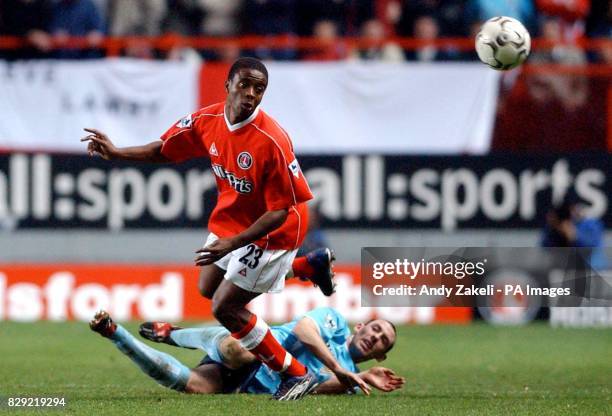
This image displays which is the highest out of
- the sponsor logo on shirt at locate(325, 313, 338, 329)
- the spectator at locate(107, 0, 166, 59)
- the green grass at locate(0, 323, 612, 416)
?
the spectator at locate(107, 0, 166, 59)

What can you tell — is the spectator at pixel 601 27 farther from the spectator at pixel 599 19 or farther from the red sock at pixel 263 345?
the red sock at pixel 263 345

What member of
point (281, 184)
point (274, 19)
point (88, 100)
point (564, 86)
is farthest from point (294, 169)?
point (564, 86)

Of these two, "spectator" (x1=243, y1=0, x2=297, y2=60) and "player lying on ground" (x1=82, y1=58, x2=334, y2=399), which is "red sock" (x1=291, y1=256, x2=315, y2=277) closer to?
"player lying on ground" (x1=82, y1=58, x2=334, y2=399)

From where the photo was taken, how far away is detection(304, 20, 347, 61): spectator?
1748 cm

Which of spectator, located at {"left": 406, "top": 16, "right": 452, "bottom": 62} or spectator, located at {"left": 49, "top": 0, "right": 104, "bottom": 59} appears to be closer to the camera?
spectator, located at {"left": 406, "top": 16, "right": 452, "bottom": 62}

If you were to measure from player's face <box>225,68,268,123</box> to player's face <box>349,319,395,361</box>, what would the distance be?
182 centimetres

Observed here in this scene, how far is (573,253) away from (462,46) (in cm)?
316

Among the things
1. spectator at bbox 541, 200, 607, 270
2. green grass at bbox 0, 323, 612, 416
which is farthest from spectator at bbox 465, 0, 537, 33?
green grass at bbox 0, 323, 612, 416

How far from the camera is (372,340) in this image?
30.1 ft

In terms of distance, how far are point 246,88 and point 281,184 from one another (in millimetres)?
684

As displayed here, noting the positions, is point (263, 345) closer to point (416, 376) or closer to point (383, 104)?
point (416, 376)

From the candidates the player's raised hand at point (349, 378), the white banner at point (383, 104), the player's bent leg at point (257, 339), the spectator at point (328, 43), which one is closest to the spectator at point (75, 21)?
the white banner at point (383, 104)

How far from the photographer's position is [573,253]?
17031 millimetres

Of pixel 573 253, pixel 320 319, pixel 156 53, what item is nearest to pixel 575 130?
pixel 573 253
